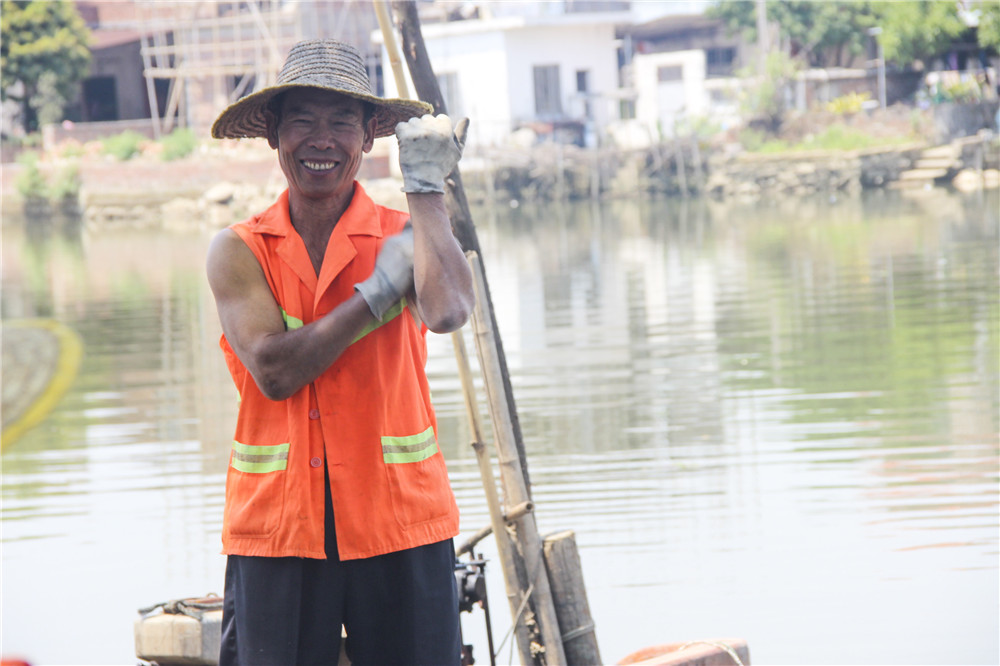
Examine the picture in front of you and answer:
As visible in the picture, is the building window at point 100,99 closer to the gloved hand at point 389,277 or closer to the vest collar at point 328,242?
the vest collar at point 328,242

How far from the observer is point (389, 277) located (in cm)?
201

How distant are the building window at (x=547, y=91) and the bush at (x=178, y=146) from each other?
8386 mm

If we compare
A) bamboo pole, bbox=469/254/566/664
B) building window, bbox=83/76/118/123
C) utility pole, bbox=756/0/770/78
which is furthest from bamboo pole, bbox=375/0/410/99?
building window, bbox=83/76/118/123

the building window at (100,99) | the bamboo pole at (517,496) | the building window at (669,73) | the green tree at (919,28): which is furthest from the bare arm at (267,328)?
the building window at (100,99)

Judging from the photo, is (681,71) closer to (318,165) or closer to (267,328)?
(318,165)

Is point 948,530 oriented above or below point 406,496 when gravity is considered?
below

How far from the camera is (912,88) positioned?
2939 cm

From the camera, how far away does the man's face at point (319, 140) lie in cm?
210

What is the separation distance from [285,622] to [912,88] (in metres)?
29.9

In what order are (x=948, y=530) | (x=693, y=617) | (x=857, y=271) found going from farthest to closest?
1. (x=857, y=271)
2. (x=948, y=530)
3. (x=693, y=617)

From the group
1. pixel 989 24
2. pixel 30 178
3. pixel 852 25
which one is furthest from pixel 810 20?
pixel 30 178

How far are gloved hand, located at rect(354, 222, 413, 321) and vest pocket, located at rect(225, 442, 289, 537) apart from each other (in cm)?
30

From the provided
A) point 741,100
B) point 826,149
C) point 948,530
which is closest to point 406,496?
point 948,530

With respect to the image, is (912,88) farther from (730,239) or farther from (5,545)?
(5,545)
